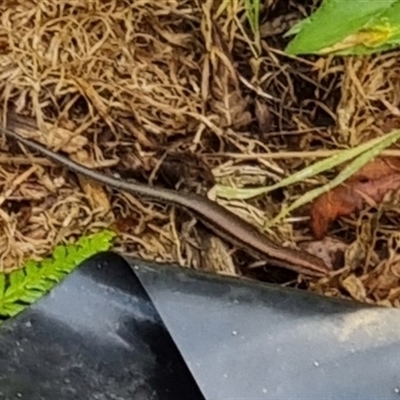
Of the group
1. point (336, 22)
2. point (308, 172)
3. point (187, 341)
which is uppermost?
point (336, 22)

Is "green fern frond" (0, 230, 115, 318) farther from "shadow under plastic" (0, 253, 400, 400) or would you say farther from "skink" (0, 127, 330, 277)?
"skink" (0, 127, 330, 277)

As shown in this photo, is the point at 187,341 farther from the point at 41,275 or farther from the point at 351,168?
the point at 351,168

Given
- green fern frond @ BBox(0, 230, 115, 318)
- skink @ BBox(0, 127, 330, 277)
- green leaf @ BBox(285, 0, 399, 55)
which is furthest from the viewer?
skink @ BBox(0, 127, 330, 277)

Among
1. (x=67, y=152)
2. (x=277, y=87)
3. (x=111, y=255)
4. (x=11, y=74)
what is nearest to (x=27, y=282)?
(x=111, y=255)

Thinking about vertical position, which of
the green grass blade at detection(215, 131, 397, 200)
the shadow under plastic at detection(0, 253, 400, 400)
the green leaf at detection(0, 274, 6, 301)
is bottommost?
the shadow under plastic at detection(0, 253, 400, 400)

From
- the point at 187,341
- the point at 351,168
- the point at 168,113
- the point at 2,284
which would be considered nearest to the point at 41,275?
the point at 2,284

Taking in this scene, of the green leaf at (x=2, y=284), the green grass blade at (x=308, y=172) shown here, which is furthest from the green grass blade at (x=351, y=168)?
the green leaf at (x=2, y=284)

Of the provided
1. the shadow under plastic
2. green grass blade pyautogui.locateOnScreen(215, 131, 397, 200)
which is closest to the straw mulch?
green grass blade pyautogui.locateOnScreen(215, 131, 397, 200)
